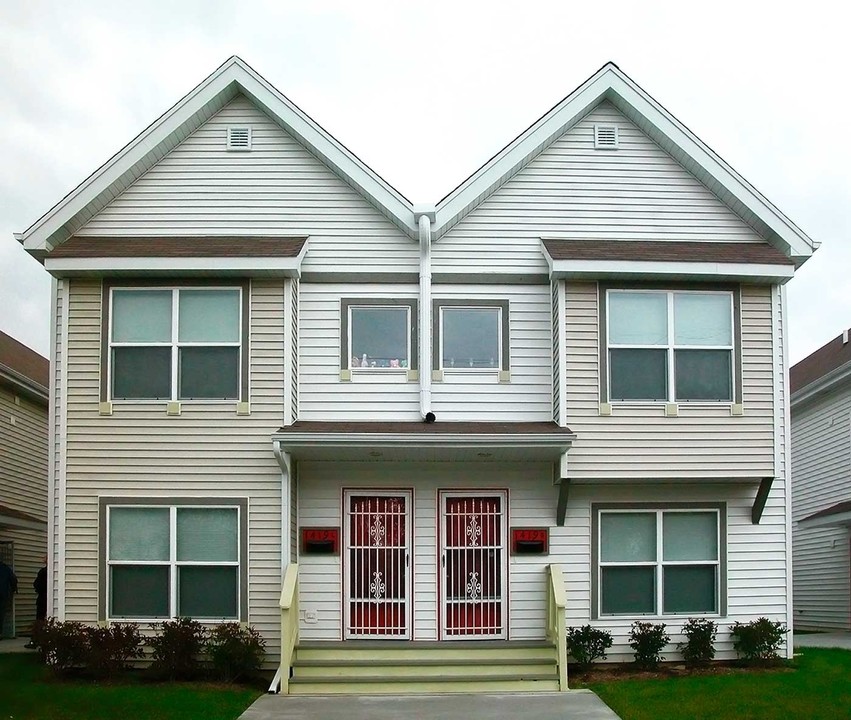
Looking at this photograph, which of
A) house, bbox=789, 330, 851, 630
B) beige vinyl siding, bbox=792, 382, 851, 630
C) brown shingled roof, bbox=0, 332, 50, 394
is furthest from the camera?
beige vinyl siding, bbox=792, 382, 851, 630

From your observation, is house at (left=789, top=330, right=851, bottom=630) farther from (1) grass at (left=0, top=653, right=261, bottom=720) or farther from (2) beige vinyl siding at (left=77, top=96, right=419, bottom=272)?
(1) grass at (left=0, top=653, right=261, bottom=720)

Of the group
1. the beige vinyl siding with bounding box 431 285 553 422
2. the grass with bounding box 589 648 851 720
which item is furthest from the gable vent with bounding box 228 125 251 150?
the grass with bounding box 589 648 851 720

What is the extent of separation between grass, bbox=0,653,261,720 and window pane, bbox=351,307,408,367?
16.2 feet

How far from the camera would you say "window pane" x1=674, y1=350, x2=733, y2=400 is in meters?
16.4

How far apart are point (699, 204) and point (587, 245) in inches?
75.3

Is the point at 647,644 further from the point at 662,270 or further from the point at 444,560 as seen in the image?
the point at 662,270

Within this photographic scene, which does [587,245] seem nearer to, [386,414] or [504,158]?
[504,158]

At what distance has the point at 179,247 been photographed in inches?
637

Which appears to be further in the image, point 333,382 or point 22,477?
point 22,477

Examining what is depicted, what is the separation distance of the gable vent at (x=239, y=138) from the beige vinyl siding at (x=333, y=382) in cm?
224

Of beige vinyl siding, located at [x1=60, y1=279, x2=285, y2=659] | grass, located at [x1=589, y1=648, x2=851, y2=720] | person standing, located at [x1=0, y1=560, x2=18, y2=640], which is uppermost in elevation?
beige vinyl siding, located at [x1=60, y1=279, x2=285, y2=659]

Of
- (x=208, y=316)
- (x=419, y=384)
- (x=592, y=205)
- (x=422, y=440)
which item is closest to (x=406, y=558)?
(x=422, y=440)

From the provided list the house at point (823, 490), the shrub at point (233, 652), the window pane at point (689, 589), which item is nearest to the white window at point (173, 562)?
the shrub at point (233, 652)

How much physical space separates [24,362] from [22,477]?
3.18 m
